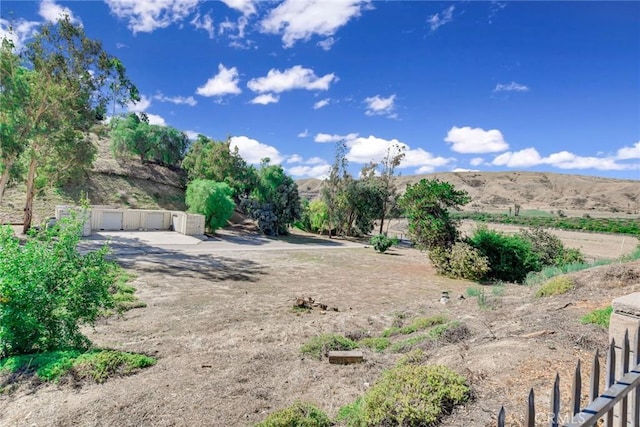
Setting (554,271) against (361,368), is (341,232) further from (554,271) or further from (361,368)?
(361,368)

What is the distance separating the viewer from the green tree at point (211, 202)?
29.0 meters

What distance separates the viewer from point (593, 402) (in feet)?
6.21

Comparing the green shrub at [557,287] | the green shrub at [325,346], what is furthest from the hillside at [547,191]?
→ the green shrub at [325,346]

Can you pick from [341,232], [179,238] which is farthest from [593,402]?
[341,232]

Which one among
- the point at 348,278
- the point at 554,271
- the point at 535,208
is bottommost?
the point at 348,278

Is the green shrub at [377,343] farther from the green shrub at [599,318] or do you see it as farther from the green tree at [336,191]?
the green tree at [336,191]

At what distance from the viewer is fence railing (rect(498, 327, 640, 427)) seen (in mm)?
1748

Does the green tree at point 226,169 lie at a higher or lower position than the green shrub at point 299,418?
higher

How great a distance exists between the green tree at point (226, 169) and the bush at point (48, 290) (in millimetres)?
28869

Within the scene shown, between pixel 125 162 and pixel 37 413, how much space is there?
42711mm

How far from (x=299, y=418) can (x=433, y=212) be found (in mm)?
16062

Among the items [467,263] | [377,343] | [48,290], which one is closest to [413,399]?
[377,343]

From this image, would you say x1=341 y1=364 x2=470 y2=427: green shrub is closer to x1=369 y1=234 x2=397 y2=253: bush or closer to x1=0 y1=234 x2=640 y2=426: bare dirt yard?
x1=0 y1=234 x2=640 y2=426: bare dirt yard

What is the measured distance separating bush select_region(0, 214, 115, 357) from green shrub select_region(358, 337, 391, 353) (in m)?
4.62
